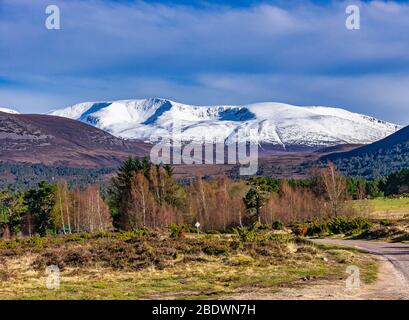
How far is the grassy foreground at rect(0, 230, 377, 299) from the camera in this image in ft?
73.5

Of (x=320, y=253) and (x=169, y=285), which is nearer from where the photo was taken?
(x=169, y=285)

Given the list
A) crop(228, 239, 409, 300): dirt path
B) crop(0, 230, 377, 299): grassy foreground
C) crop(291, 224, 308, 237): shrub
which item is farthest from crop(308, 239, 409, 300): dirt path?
crop(291, 224, 308, 237): shrub

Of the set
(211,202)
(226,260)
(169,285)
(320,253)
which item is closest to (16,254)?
(226,260)

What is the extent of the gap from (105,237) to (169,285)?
28072mm

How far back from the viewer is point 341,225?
2379 inches

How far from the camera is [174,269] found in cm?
2964

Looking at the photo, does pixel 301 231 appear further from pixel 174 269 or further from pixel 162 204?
pixel 174 269

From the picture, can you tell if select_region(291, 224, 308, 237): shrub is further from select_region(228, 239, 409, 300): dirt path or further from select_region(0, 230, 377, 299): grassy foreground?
select_region(228, 239, 409, 300): dirt path

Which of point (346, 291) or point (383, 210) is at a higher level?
point (346, 291)

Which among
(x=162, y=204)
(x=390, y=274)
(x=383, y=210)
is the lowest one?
(x=383, y=210)

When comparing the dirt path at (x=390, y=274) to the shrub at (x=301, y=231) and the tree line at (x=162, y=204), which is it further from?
the tree line at (x=162, y=204)

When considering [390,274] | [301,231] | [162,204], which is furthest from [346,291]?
[162,204]

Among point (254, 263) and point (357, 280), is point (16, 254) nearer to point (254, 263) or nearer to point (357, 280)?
point (254, 263)
